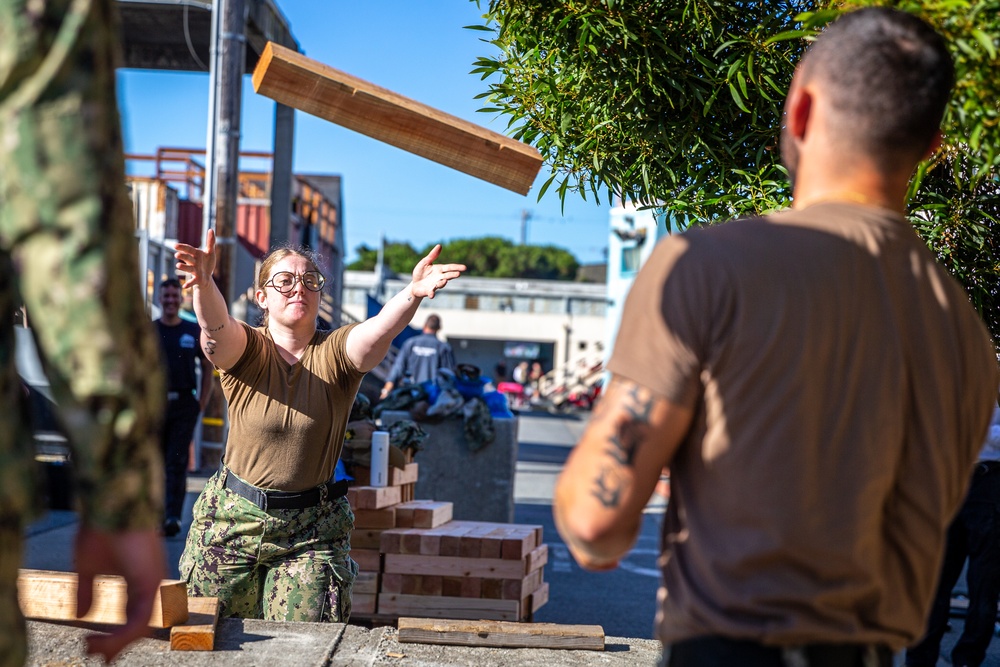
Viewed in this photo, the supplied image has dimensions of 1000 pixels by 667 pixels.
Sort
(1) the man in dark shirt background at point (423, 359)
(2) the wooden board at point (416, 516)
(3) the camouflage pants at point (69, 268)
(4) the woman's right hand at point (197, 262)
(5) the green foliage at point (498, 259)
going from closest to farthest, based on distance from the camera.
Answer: (3) the camouflage pants at point (69, 268), (4) the woman's right hand at point (197, 262), (2) the wooden board at point (416, 516), (1) the man in dark shirt background at point (423, 359), (5) the green foliage at point (498, 259)

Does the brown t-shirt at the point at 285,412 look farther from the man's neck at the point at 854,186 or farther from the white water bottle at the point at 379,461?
the man's neck at the point at 854,186

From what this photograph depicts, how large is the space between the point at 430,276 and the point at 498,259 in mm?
100635

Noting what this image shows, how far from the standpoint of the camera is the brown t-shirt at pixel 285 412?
3.90 m

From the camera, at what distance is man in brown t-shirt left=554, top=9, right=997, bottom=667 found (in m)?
1.58

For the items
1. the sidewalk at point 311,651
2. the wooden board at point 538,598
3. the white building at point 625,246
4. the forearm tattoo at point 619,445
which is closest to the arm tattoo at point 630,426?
the forearm tattoo at point 619,445

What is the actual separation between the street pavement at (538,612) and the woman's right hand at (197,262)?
96 cm

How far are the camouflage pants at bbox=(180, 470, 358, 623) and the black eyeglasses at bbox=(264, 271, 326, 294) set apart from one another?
0.78m

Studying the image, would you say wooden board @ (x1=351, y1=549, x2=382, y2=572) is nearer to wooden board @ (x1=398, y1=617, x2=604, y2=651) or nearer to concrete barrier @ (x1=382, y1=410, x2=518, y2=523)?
wooden board @ (x1=398, y1=617, x2=604, y2=651)

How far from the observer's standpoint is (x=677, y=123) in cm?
328

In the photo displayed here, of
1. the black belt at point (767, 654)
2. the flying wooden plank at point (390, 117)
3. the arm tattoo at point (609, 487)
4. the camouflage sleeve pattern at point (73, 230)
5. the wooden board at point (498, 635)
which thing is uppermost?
the flying wooden plank at point (390, 117)

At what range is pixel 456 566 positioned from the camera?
5902 mm

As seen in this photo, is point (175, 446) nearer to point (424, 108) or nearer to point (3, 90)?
point (424, 108)

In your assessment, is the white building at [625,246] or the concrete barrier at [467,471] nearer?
the concrete barrier at [467,471]

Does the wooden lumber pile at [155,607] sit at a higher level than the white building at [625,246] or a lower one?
lower
